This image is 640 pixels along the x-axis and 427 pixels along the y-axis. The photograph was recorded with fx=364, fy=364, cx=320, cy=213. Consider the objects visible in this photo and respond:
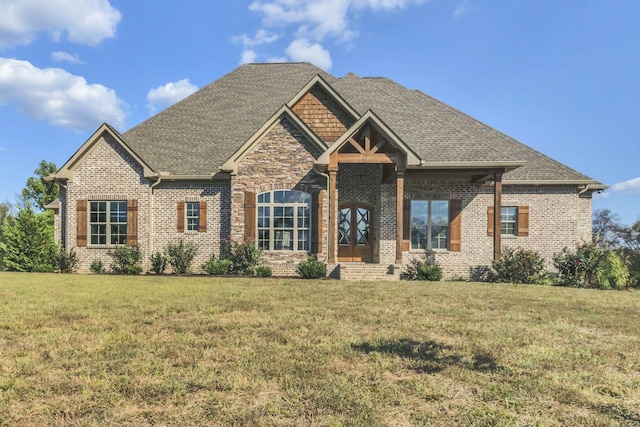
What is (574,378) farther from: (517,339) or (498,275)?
(498,275)

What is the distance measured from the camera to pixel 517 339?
5.19m

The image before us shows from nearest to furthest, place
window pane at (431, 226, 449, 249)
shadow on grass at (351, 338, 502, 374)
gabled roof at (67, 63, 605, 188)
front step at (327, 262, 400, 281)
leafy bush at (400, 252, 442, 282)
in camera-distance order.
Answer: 1. shadow on grass at (351, 338, 502, 374)
2. front step at (327, 262, 400, 281)
3. leafy bush at (400, 252, 442, 282)
4. gabled roof at (67, 63, 605, 188)
5. window pane at (431, 226, 449, 249)

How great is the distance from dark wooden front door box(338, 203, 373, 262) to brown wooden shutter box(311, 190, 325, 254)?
1619 millimetres

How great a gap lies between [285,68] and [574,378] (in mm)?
20040

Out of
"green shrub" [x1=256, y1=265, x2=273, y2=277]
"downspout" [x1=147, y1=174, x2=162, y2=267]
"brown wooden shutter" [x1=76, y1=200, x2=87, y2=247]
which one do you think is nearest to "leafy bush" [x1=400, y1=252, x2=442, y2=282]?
"green shrub" [x1=256, y1=265, x2=273, y2=277]

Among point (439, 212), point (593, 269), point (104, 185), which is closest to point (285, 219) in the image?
point (439, 212)

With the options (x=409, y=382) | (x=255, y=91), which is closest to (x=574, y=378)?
(x=409, y=382)

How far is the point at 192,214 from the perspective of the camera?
48.9 feet

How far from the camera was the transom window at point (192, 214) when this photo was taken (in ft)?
48.7

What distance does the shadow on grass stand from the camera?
4094 mm

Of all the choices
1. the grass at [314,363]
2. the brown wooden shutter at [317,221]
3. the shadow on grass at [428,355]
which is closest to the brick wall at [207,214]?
the brown wooden shutter at [317,221]

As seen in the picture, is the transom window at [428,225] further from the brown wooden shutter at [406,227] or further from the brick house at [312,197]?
the brown wooden shutter at [406,227]

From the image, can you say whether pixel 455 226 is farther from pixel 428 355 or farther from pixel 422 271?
pixel 428 355

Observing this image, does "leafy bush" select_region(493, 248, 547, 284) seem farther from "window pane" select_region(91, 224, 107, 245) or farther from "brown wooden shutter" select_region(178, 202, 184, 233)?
"window pane" select_region(91, 224, 107, 245)
